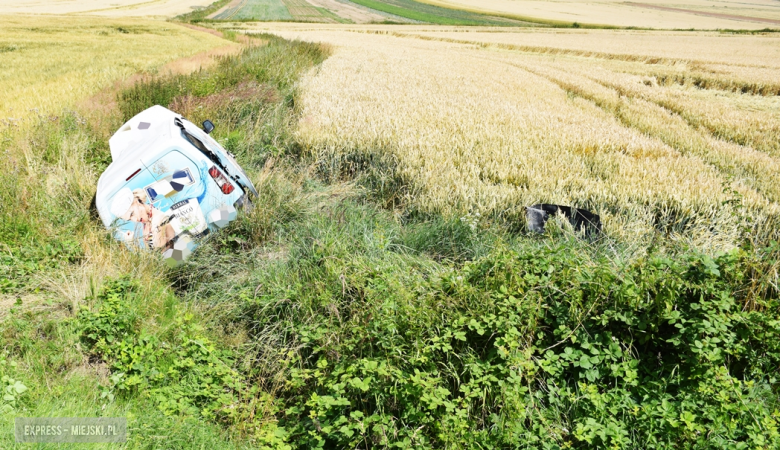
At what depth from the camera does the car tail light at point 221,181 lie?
4.62 meters

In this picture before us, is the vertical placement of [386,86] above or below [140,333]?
above

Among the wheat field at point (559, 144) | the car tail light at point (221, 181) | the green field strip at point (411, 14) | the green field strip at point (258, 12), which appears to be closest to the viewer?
the car tail light at point (221, 181)

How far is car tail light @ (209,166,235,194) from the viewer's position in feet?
15.2

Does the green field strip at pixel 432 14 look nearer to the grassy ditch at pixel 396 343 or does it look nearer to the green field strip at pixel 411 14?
the green field strip at pixel 411 14

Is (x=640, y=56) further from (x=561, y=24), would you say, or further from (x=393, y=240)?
(x=561, y=24)

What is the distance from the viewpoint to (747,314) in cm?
312

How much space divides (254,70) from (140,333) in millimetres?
8634

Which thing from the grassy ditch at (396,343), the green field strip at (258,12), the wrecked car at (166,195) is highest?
the green field strip at (258,12)

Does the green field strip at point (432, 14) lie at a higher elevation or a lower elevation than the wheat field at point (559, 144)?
higher

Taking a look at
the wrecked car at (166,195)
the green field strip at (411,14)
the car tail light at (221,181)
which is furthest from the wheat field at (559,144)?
the green field strip at (411,14)

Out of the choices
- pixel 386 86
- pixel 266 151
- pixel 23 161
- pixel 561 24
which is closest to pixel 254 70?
pixel 386 86

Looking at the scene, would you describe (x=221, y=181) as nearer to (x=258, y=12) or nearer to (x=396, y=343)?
(x=396, y=343)

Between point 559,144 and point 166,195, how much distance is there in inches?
208

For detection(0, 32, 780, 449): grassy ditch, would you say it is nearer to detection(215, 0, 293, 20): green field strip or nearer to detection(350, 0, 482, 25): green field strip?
detection(215, 0, 293, 20): green field strip
